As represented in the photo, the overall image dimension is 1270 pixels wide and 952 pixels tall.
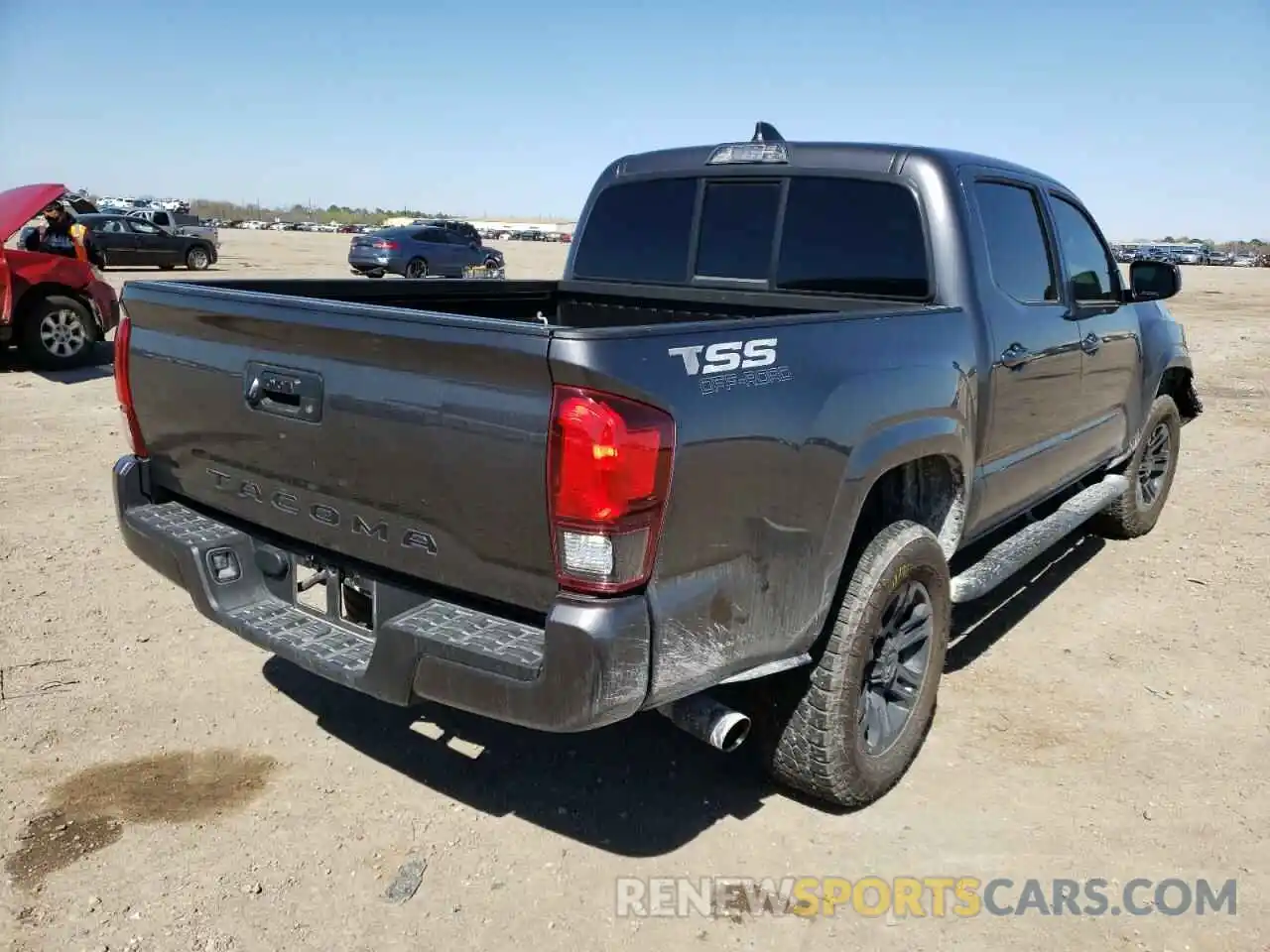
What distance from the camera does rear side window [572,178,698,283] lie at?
441 centimetres

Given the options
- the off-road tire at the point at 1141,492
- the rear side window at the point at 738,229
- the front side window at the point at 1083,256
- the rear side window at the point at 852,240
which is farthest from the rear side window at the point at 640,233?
the off-road tire at the point at 1141,492

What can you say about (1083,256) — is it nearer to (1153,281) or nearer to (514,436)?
(1153,281)

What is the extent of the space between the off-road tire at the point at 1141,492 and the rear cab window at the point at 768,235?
9.26 feet

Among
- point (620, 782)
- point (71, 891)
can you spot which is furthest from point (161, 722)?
point (620, 782)

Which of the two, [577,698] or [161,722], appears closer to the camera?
[577,698]

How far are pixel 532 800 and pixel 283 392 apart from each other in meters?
1.52

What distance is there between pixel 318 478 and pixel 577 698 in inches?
40.6

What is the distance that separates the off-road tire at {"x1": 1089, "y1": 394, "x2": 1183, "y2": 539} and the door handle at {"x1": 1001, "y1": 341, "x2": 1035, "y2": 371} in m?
2.21

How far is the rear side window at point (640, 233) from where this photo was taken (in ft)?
14.5

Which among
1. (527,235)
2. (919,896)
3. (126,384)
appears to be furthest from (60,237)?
(527,235)

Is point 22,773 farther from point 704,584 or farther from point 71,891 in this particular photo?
point 704,584

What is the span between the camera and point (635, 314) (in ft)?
14.8

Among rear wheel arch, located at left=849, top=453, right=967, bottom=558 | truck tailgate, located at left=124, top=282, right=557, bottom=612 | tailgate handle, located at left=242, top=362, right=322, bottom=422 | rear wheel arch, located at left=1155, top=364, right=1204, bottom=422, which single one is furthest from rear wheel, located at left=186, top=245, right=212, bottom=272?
rear wheel arch, located at left=849, top=453, right=967, bottom=558

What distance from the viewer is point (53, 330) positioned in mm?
10727
